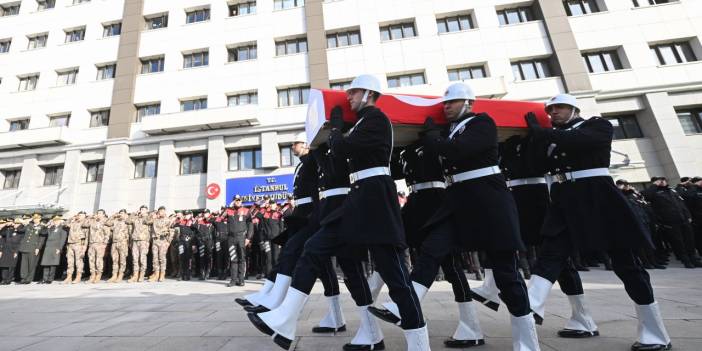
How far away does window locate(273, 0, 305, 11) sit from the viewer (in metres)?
18.4

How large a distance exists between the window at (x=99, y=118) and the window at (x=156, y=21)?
Result: 18.6 ft

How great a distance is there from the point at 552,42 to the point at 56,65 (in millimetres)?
27118

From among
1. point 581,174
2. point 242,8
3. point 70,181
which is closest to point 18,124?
point 70,181

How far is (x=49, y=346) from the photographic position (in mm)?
3033

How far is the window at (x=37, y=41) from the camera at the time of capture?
66.0 ft

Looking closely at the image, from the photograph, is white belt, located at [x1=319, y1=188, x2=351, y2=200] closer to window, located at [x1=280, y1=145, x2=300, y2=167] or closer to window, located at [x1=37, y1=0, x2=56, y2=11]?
window, located at [x1=280, y1=145, x2=300, y2=167]

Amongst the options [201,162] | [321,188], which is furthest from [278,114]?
[321,188]

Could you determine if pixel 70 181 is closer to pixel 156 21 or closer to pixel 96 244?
pixel 96 244

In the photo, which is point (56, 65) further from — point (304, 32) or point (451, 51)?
point (451, 51)

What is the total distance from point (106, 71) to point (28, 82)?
208 inches

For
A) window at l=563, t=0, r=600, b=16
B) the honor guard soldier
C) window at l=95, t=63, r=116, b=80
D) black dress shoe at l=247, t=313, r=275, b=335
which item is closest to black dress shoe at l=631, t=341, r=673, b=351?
black dress shoe at l=247, t=313, r=275, b=335

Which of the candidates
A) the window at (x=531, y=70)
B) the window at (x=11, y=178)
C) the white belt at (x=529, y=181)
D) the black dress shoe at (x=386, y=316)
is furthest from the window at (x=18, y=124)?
the window at (x=531, y=70)

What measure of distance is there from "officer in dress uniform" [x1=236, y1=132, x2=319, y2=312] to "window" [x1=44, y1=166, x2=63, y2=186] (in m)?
20.0

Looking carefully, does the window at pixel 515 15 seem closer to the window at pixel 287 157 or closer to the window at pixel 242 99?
the window at pixel 287 157
